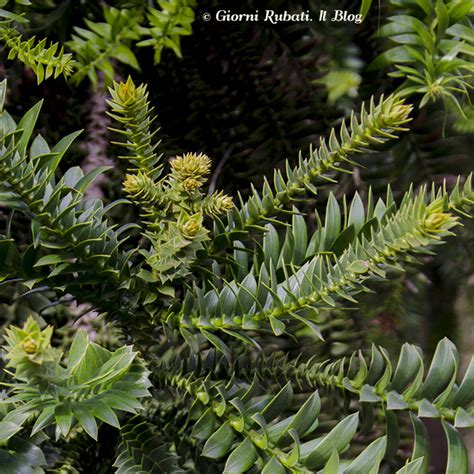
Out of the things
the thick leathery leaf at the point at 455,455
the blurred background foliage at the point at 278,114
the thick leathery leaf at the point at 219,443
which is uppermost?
the blurred background foliage at the point at 278,114

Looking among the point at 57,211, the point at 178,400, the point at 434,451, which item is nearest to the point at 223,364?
the point at 178,400

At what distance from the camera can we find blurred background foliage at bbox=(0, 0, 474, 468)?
1.66 feet

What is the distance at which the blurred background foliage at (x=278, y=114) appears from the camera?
0.51m

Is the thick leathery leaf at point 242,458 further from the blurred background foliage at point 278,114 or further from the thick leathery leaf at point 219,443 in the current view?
the blurred background foliage at point 278,114

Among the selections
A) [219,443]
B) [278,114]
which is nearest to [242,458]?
[219,443]

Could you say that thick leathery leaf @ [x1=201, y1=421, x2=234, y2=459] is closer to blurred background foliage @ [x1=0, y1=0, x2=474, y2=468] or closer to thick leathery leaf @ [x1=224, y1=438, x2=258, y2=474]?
thick leathery leaf @ [x1=224, y1=438, x2=258, y2=474]

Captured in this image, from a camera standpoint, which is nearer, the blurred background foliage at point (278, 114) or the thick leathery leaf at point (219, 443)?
the thick leathery leaf at point (219, 443)

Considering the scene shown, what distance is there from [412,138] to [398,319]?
155 mm

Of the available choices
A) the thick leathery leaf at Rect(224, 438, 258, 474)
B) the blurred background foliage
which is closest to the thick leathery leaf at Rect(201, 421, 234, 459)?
the thick leathery leaf at Rect(224, 438, 258, 474)

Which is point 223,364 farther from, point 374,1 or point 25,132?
point 374,1

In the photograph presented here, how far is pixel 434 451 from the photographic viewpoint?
0.54 metres

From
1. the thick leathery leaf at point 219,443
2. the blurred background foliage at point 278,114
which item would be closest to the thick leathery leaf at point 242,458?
the thick leathery leaf at point 219,443

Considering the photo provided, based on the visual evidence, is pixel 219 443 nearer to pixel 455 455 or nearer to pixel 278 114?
pixel 455 455

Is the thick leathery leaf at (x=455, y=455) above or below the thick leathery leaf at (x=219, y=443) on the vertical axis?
above
